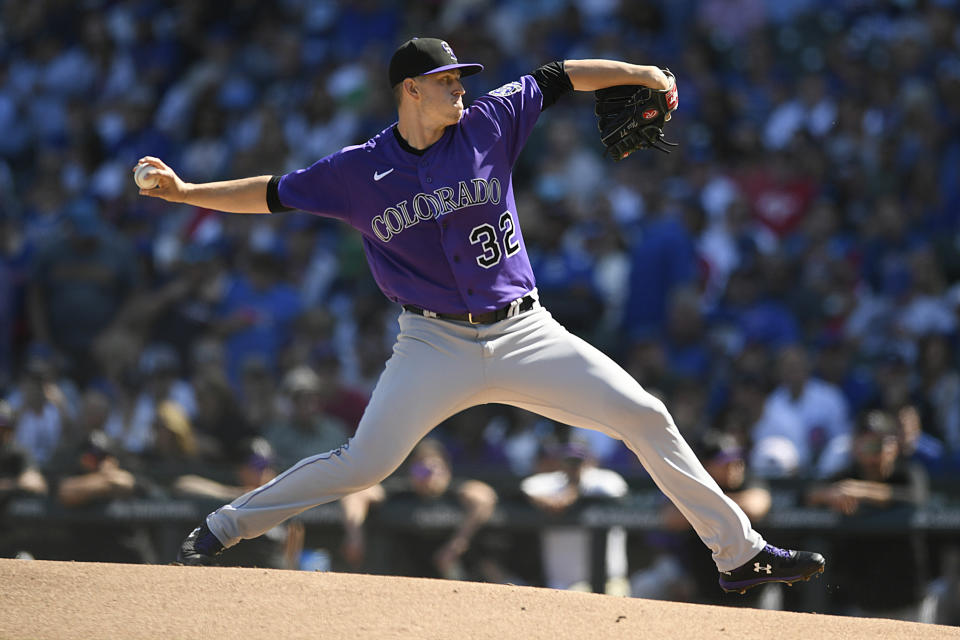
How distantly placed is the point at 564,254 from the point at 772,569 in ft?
15.3

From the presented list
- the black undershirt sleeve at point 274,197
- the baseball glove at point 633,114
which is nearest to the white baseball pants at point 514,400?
the black undershirt sleeve at point 274,197

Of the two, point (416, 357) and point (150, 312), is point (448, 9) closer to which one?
point (150, 312)

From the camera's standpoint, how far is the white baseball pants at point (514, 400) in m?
4.06

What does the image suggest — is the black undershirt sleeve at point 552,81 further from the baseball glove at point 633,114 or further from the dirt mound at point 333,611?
the dirt mound at point 333,611

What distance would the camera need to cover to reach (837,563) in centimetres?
599

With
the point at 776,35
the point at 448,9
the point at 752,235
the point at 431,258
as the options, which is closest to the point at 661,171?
the point at 752,235

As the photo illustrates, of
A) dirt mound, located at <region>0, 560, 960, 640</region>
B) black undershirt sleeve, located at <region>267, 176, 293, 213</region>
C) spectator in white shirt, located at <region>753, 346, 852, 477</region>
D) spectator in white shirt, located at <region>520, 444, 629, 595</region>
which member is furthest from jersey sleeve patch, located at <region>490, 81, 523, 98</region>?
spectator in white shirt, located at <region>753, 346, 852, 477</region>

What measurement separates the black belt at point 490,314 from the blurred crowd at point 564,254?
7.67ft

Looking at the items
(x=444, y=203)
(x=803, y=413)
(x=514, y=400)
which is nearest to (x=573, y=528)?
(x=803, y=413)

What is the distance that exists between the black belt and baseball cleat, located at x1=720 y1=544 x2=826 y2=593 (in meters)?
1.18

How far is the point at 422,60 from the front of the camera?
4152mm

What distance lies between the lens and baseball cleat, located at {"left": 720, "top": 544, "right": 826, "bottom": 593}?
4.22 meters

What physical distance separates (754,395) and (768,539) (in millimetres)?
1491

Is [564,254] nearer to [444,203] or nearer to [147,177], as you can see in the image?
[444,203]
